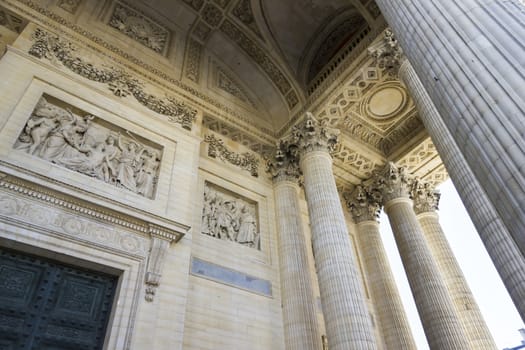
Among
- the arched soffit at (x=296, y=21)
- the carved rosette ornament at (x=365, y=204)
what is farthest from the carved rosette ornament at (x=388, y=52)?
the carved rosette ornament at (x=365, y=204)

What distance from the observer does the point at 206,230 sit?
27.6 feet

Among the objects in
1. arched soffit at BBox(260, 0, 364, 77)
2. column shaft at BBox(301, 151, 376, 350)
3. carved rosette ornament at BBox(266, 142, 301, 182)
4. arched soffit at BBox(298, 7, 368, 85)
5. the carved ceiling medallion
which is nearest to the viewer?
column shaft at BBox(301, 151, 376, 350)

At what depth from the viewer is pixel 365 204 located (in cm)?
1252

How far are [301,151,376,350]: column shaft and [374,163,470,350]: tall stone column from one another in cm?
288

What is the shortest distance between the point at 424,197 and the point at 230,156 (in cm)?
642

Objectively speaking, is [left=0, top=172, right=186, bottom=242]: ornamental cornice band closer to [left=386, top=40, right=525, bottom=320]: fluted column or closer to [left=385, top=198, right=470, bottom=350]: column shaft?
[left=386, top=40, right=525, bottom=320]: fluted column

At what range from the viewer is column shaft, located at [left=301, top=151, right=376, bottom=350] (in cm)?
655

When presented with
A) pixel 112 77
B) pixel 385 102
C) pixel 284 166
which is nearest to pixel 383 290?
pixel 284 166

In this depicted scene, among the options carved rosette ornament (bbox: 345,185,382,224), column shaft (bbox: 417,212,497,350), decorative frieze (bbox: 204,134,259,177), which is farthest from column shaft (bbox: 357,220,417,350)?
decorative frieze (bbox: 204,134,259,177)

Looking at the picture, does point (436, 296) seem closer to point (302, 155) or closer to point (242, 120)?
point (302, 155)

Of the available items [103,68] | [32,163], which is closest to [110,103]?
[103,68]

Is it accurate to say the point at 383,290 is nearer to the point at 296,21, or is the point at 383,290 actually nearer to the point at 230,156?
the point at 230,156

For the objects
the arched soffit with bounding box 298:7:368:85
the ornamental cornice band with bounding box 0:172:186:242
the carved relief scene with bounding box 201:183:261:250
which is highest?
the arched soffit with bounding box 298:7:368:85

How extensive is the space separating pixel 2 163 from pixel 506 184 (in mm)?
6332
